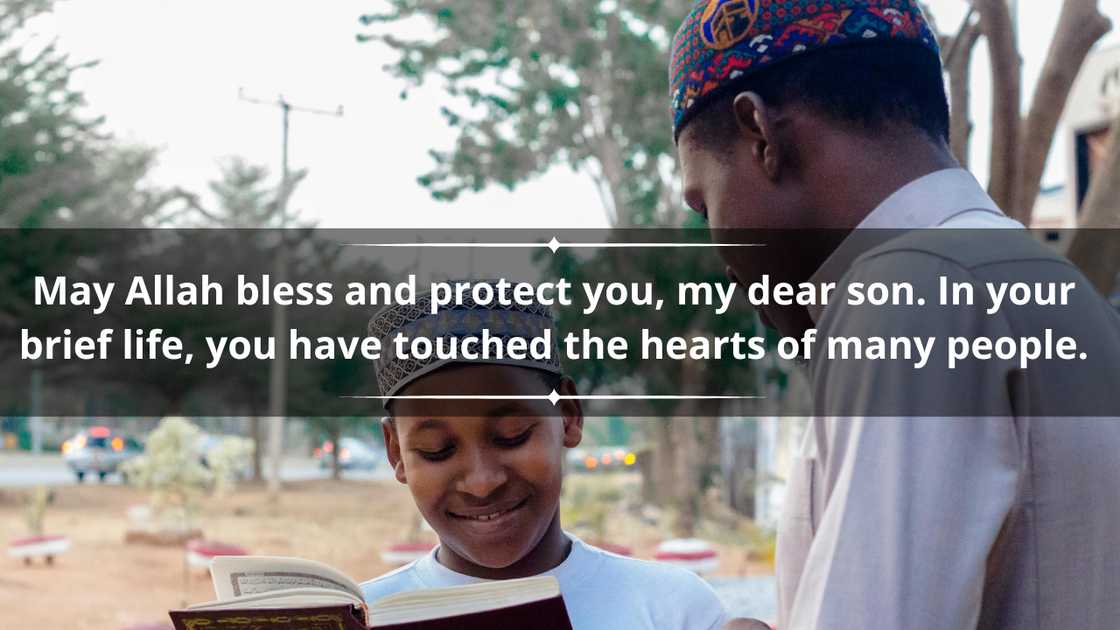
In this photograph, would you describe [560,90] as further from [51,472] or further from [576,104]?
[51,472]

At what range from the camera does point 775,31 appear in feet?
3.98

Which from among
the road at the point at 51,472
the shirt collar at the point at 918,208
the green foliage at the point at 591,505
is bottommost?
the shirt collar at the point at 918,208

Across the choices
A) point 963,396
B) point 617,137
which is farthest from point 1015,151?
point 617,137

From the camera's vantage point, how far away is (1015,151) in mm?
3932

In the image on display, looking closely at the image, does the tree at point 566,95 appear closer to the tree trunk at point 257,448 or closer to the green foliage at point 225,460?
the green foliage at point 225,460

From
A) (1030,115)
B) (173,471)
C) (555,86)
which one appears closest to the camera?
(1030,115)

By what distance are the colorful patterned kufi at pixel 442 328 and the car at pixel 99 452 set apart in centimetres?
2471

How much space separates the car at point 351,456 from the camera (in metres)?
31.0

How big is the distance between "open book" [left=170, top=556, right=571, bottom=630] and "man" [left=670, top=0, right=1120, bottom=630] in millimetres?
401

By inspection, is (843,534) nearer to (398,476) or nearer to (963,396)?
(963,396)

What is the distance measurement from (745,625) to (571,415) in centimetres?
88

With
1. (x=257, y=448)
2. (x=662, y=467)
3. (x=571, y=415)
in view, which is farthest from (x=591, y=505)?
(x=571, y=415)

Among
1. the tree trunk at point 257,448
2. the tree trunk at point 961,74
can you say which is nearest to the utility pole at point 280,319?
the tree trunk at point 257,448

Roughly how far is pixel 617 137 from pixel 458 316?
10989 mm
